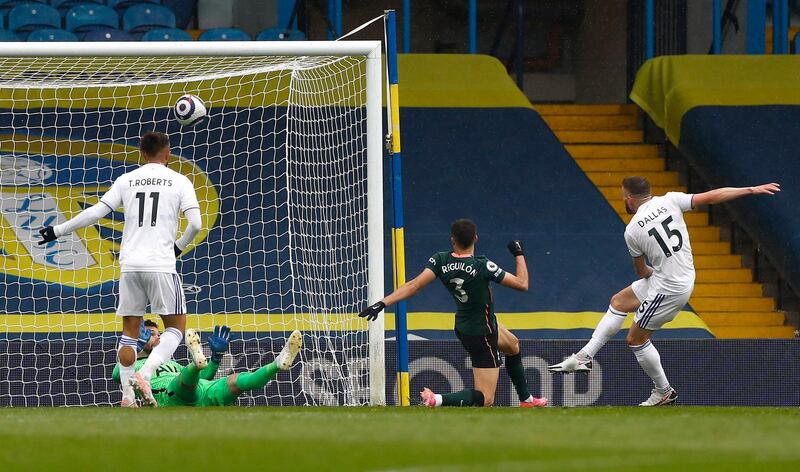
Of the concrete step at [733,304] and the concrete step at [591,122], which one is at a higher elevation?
the concrete step at [591,122]

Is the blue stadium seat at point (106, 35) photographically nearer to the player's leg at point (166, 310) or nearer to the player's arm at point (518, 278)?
the player's leg at point (166, 310)

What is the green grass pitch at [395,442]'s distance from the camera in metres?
3.94

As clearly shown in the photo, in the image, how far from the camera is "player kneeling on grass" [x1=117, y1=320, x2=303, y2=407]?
7.91 meters

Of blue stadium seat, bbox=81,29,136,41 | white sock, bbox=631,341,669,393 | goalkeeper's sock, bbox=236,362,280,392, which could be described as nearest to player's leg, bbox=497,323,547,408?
white sock, bbox=631,341,669,393

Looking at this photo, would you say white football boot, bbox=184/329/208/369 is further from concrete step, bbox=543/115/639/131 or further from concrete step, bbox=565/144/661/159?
concrete step, bbox=543/115/639/131

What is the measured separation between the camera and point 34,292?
12281 mm

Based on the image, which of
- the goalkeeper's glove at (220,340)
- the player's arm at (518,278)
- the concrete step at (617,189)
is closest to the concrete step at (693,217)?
the concrete step at (617,189)

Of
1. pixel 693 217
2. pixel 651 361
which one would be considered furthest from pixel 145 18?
pixel 651 361

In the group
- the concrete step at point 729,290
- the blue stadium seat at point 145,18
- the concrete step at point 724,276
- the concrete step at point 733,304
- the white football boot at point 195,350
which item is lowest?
the concrete step at point 733,304

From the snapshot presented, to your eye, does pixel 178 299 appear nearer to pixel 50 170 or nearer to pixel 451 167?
pixel 50 170

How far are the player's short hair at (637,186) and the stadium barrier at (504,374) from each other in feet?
6.54

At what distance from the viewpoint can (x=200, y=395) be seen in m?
8.50

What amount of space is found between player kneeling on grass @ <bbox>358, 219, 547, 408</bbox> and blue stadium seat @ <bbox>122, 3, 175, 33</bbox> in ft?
22.8

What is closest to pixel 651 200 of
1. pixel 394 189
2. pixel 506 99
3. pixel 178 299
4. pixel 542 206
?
pixel 394 189
